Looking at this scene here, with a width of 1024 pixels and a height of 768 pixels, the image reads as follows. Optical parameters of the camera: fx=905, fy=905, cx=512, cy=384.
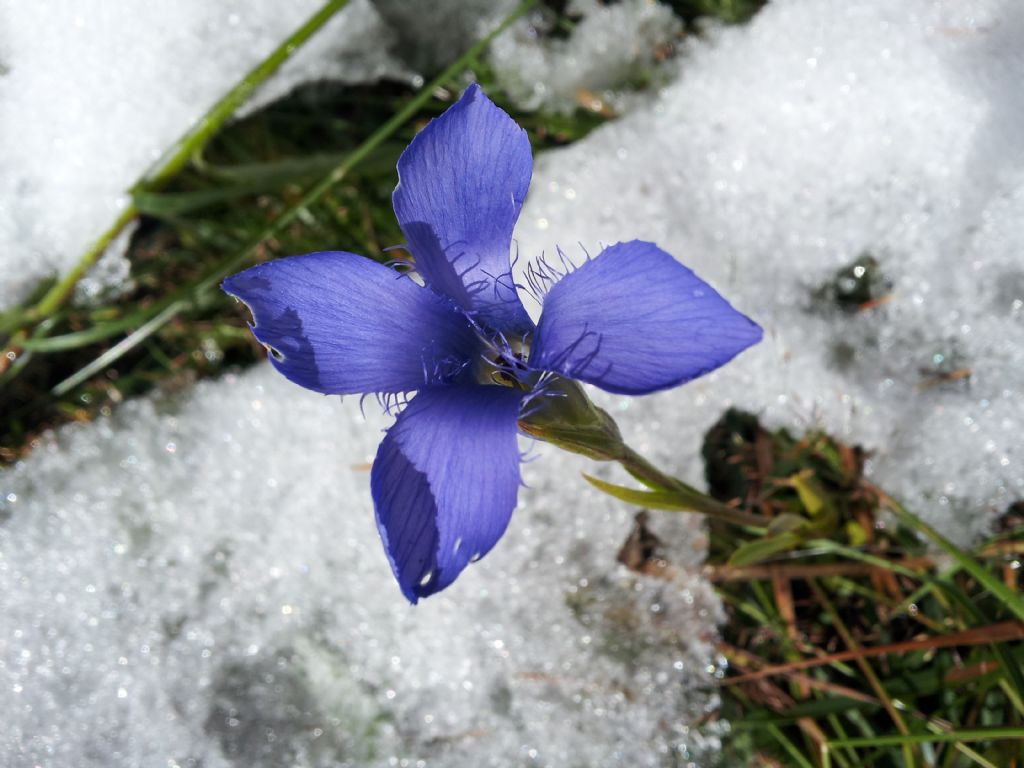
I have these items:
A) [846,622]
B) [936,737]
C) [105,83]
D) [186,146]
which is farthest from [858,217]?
[105,83]

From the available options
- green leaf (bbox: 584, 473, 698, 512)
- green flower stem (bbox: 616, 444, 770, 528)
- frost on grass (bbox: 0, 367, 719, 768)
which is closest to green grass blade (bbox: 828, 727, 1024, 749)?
frost on grass (bbox: 0, 367, 719, 768)

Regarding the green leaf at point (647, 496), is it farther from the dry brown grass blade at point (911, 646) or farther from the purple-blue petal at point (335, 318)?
the dry brown grass blade at point (911, 646)

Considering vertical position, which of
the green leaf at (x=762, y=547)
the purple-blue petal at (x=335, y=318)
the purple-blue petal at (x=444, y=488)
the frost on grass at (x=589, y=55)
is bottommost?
the green leaf at (x=762, y=547)

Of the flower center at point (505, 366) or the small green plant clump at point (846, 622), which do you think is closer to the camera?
the flower center at point (505, 366)

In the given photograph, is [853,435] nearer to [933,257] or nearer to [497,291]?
[933,257]

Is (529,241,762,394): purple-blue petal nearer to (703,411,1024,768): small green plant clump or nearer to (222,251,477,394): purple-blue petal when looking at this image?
(222,251,477,394): purple-blue petal

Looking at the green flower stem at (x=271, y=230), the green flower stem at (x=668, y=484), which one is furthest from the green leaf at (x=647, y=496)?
the green flower stem at (x=271, y=230)
